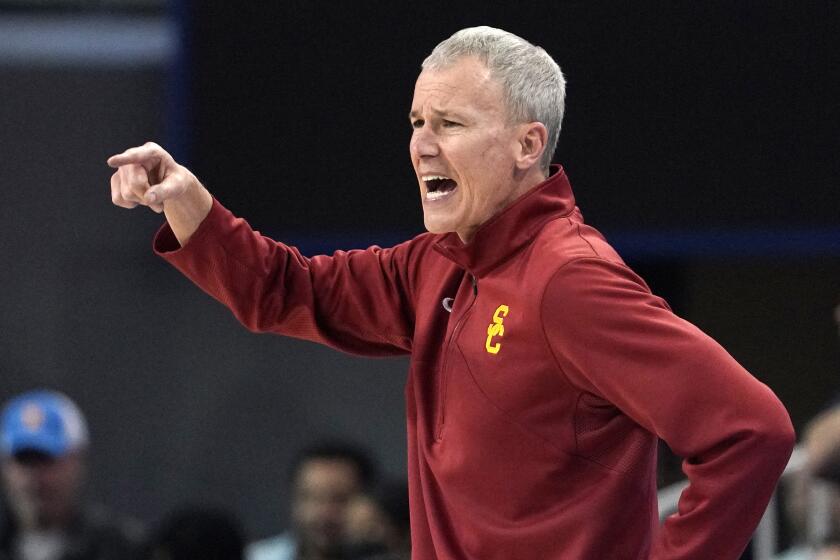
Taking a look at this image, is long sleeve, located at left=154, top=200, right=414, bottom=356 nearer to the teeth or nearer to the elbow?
the teeth

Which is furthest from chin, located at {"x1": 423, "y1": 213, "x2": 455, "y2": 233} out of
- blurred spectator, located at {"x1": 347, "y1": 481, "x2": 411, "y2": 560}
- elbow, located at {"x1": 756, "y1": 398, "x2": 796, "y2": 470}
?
blurred spectator, located at {"x1": 347, "y1": 481, "x2": 411, "y2": 560}

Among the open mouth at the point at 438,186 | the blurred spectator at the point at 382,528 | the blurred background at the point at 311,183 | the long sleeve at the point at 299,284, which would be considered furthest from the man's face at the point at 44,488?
the open mouth at the point at 438,186

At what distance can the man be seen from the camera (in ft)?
5.38

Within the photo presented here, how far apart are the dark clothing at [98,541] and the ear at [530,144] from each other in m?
2.17

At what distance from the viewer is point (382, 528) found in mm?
3834

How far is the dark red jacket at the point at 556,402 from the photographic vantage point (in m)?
1.63

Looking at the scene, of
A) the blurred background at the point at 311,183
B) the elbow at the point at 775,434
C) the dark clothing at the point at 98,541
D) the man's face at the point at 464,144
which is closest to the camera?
the elbow at the point at 775,434

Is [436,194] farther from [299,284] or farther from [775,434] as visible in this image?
[775,434]

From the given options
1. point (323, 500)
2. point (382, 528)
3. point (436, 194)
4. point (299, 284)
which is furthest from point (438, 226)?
point (323, 500)

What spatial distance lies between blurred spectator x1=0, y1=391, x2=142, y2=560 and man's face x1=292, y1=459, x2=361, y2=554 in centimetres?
42

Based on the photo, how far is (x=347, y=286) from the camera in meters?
2.08

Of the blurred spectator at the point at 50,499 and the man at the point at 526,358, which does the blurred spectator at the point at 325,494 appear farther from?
the man at the point at 526,358

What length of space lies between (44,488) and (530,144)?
7.60 feet

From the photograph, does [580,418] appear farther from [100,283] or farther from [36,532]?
[100,283]
